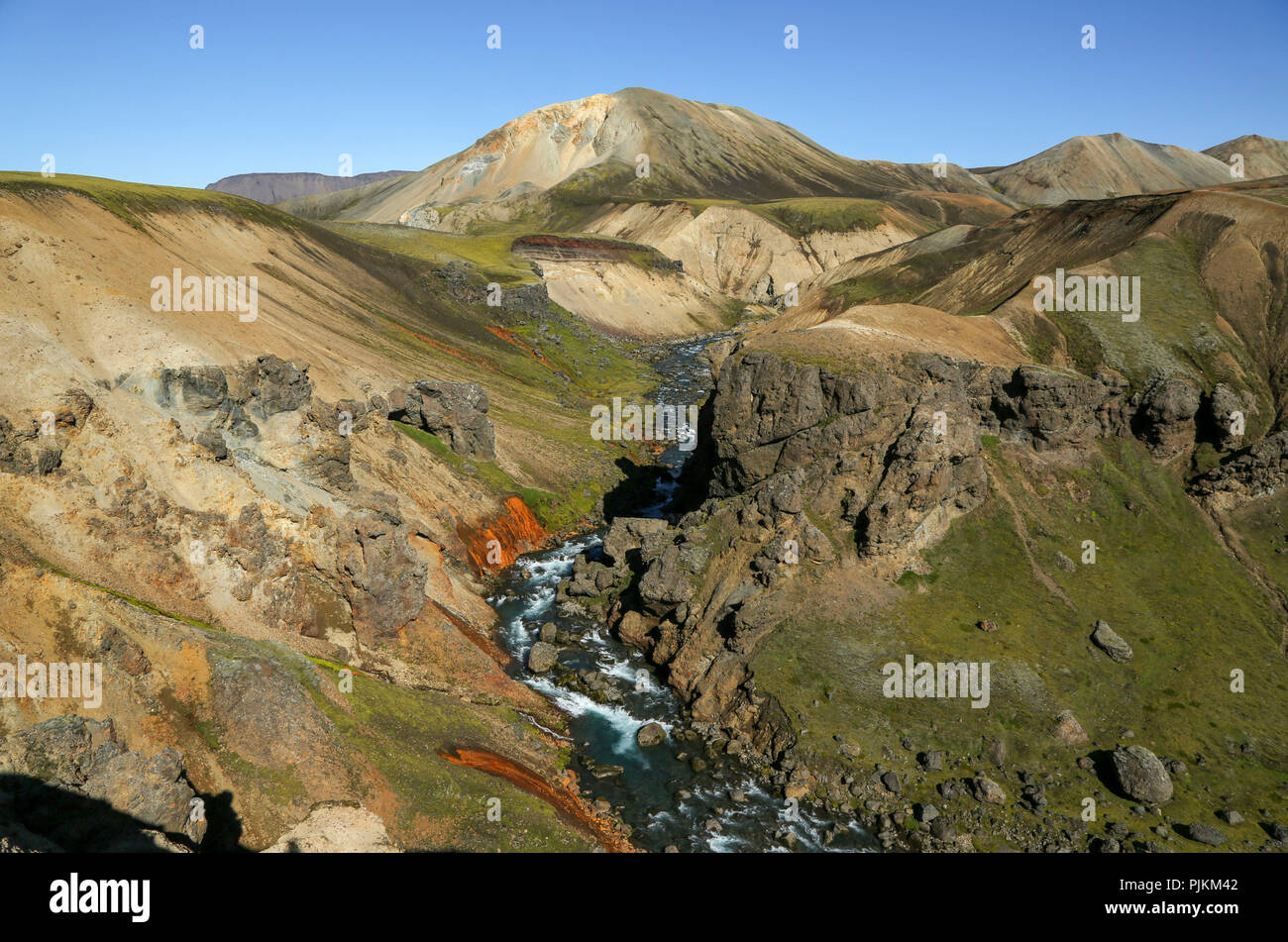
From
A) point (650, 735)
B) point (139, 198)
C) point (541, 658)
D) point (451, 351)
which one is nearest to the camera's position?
point (650, 735)

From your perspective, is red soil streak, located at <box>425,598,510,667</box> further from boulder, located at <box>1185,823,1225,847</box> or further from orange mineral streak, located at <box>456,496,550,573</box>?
boulder, located at <box>1185,823,1225,847</box>

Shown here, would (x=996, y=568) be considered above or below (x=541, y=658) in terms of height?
above

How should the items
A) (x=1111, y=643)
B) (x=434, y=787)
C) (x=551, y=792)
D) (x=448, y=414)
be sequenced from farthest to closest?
1. (x=448, y=414)
2. (x=1111, y=643)
3. (x=551, y=792)
4. (x=434, y=787)

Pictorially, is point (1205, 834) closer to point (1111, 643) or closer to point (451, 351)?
point (1111, 643)

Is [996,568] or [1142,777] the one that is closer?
[1142,777]

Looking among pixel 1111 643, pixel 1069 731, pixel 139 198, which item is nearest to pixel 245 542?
pixel 1069 731

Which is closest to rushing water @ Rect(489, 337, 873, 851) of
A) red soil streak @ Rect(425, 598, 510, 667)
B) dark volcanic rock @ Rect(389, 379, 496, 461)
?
red soil streak @ Rect(425, 598, 510, 667)

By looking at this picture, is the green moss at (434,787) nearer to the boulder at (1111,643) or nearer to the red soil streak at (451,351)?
the boulder at (1111,643)

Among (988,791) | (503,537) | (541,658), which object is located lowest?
(988,791)
